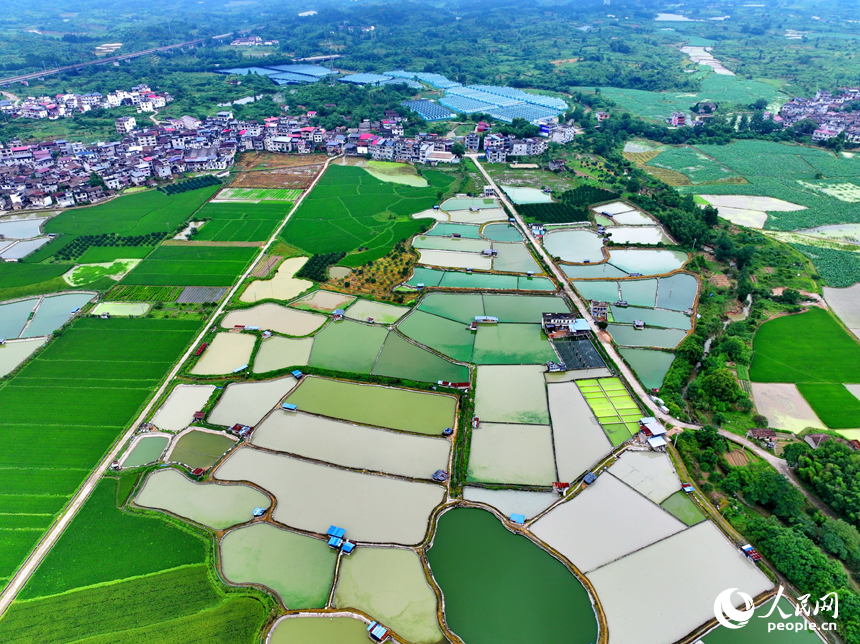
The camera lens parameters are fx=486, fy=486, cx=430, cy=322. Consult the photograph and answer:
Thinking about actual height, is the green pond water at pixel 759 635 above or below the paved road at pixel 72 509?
above

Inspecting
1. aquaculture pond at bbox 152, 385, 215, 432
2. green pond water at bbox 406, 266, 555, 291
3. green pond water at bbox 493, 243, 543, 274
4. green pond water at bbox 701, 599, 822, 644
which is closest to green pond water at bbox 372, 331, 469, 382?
green pond water at bbox 406, 266, 555, 291

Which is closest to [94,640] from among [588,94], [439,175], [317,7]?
[439,175]

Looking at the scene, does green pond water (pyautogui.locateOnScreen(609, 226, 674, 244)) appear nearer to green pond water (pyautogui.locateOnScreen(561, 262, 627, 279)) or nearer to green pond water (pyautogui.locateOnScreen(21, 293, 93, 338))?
green pond water (pyautogui.locateOnScreen(561, 262, 627, 279))

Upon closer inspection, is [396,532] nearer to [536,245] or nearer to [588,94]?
[536,245]

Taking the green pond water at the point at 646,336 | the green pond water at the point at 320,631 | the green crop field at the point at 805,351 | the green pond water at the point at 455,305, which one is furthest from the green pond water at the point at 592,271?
the green pond water at the point at 320,631

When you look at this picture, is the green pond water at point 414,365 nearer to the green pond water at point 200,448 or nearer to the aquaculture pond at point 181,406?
the green pond water at point 200,448

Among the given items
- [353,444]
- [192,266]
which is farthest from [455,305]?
[192,266]

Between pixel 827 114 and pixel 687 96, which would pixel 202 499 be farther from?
pixel 687 96
